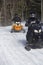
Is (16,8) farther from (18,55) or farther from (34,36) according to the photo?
(18,55)

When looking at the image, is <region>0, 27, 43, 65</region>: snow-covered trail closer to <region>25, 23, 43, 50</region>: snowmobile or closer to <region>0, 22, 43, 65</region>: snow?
<region>0, 22, 43, 65</region>: snow

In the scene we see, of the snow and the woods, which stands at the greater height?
the snow

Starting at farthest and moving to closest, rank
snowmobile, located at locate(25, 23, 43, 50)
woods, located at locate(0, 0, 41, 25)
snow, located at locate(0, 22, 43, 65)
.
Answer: woods, located at locate(0, 0, 41, 25) → snowmobile, located at locate(25, 23, 43, 50) → snow, located at locate(0, 22, 43, 65)

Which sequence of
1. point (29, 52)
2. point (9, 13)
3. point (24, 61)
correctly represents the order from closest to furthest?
point (24, 61), point (29, 52), point (9, 13)

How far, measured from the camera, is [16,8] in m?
21.7

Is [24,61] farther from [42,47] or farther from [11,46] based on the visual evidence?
[11,46]

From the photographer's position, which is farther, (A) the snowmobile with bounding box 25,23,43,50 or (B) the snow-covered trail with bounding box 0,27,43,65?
(A) the snowmobile with bounding box 25,23,43,50

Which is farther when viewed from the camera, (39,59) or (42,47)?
(42,47)

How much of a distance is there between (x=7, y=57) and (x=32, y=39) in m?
1.41

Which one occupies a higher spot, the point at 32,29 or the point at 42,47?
the point at 32,29

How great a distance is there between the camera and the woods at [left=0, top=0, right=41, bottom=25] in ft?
68.4

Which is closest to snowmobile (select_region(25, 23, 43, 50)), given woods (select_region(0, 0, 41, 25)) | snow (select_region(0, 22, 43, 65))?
snow (select_region(0, 22, 43, 65))

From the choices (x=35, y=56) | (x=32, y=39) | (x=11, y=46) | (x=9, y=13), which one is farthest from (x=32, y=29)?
(x=9, y=13)

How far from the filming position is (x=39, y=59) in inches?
237
